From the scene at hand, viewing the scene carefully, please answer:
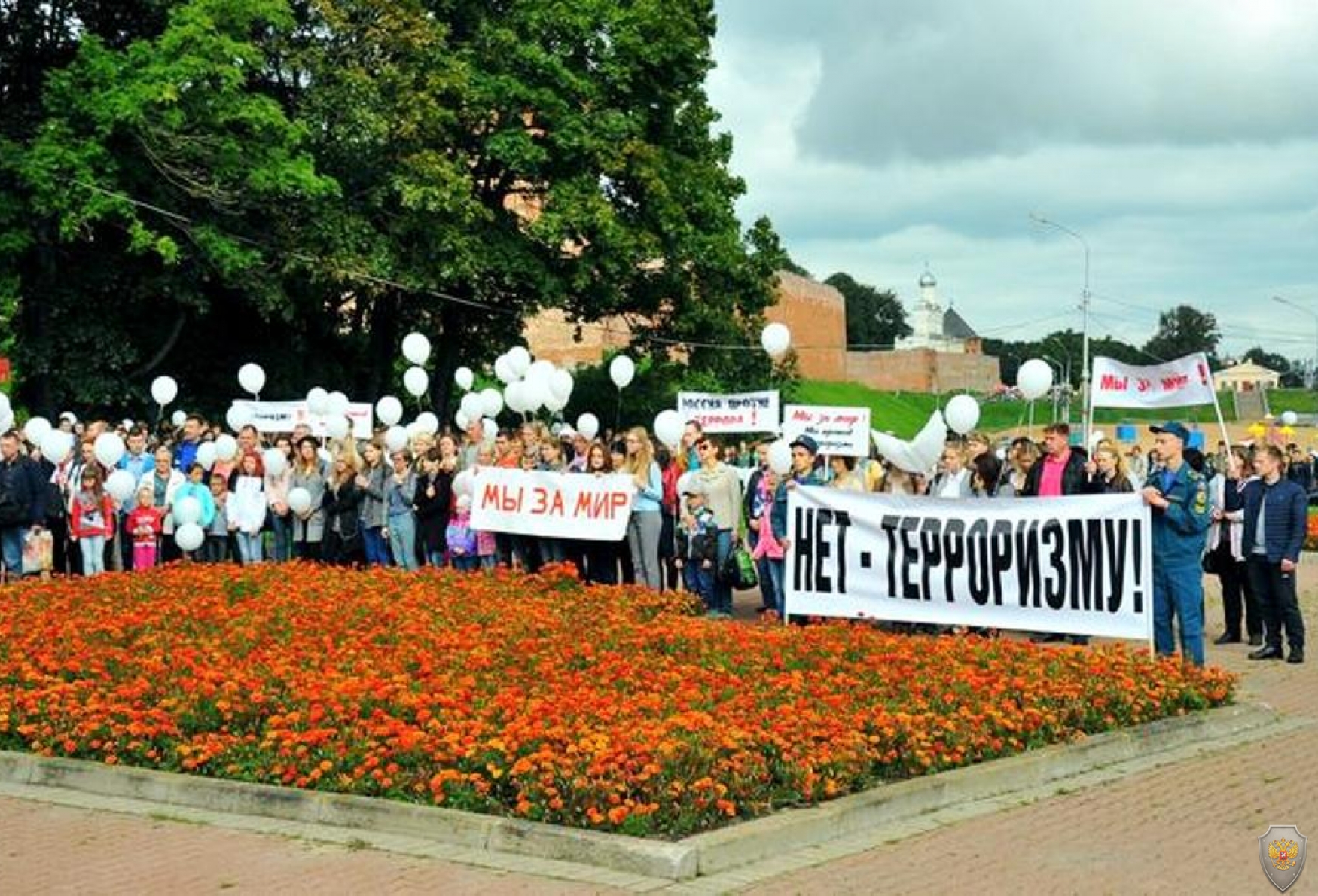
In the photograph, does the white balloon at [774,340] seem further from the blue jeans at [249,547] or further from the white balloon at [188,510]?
the white balloon at [188,510]

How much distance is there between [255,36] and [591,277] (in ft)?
29.5

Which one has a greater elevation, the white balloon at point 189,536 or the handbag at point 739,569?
the white balloon at point 189,536

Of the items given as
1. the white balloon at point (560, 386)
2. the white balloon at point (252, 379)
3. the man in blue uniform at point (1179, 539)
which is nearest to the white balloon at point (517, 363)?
the white balloon at point (560, 386)

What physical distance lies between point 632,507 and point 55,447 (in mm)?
7116

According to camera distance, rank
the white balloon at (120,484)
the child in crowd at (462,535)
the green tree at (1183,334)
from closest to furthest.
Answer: the child in crowd at (462,535)
the white balloon at (120,484)
the green tree at (1183,334)

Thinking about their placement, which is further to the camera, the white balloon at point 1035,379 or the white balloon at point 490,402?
the white balloon at point 490,402

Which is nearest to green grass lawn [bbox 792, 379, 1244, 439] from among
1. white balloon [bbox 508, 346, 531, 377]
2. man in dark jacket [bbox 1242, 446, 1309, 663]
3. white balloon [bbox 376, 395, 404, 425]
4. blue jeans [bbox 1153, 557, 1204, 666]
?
white balloon [bbox 508, 346, 531, 377]

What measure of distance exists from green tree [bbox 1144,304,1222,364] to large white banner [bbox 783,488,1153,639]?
428ft

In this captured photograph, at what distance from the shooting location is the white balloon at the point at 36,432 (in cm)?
2147

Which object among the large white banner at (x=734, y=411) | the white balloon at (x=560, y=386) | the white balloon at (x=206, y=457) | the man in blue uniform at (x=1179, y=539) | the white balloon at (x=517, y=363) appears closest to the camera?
the man in blue uniform at (x=1179, y=539)

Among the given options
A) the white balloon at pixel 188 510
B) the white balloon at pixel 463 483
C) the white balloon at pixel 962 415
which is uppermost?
the white balloon at pixel 962 415

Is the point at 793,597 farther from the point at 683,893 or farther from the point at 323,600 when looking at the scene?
the point at 683,893

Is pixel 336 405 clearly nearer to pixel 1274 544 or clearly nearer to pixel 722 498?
pixel 722 498

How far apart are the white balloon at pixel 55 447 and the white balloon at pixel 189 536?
61.5 inches
